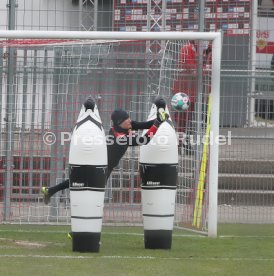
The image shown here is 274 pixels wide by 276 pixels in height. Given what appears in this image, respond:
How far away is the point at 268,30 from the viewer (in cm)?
1591

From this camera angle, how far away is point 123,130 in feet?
37.0

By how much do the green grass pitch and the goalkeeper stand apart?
836 millimetres

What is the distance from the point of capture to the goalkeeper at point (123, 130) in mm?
11102

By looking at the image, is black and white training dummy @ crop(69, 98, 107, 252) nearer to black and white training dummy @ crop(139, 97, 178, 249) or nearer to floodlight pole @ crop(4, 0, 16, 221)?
black and white training dummy @ crop(139, 97, 178, 249)

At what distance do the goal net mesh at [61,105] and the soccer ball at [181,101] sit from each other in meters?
0.54

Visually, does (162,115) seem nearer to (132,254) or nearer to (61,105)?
(132,254)

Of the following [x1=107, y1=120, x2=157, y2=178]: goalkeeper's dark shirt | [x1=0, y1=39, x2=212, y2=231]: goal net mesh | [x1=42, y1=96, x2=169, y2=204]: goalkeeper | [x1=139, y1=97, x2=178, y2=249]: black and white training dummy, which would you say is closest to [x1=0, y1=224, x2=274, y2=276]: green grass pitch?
[x1=139, y1=97, x2=178, y2=249]: black and white training dummy

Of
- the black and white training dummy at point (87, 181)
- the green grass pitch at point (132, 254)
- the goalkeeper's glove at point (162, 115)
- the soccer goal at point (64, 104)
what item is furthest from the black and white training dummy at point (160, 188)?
the soccer goal at point (64, 104)

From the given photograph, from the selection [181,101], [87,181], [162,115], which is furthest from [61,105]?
[87,181]

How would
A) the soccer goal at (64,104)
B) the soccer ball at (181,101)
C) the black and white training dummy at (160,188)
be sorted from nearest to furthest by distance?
the black and white training dummy at (160,188) → the soccer ball at (181,101) → the soccer goal at (64,104)

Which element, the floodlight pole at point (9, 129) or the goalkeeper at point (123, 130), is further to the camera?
the floodlight pole at point (9, 129)

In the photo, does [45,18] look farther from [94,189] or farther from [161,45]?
[94,189]

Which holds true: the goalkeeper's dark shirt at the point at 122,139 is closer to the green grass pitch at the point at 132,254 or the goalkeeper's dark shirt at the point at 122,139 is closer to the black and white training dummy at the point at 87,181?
the black and white training dummy at the point at 87,181

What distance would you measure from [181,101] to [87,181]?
2.54m
